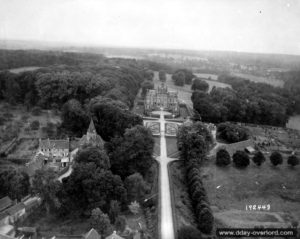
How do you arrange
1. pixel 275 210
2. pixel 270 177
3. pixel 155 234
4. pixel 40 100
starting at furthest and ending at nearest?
pixel 40 100
pixel 270 177
pixel 275 210
pixel 155 234

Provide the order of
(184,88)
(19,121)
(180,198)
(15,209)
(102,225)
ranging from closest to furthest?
(102,225) → (15,209) → (180,198) → (19,121) → (184,88)

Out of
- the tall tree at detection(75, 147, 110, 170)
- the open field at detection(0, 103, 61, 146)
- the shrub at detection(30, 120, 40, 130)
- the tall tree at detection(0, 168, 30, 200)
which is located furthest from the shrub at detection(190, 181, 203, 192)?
the shrub at detection(30, 120, 40, 130)

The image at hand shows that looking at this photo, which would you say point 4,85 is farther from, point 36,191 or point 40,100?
point 36,191

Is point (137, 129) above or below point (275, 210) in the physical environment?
above

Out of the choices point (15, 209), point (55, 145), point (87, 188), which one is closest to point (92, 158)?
point (87, 188)

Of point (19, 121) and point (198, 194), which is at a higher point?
point (198, 194)

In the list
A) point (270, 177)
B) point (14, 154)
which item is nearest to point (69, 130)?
point (14, 154)

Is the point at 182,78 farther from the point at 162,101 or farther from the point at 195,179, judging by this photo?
the point at 195,179
